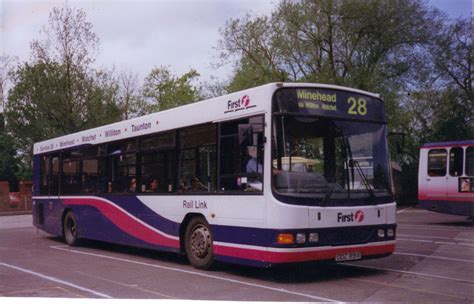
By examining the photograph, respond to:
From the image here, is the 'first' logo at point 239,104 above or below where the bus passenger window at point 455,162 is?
above

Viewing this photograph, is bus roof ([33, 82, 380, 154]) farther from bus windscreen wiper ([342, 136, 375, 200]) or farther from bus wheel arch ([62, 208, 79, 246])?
bus wheel arch ([62, 208, 79, 246])

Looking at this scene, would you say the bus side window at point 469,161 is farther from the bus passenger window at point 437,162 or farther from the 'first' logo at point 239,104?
the 'first' logo at point 239,104

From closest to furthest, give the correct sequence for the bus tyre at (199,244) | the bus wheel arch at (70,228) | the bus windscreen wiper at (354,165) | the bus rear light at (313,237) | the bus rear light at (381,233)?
the bus rear light at (313,237) → the bus windscreen wiper at (354,165) → the bus rear light at (381,233) → the bus tyre at (199,244) → the bus wheel arch at (70,228)

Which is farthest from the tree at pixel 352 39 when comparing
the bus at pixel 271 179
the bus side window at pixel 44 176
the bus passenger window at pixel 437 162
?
the bus at pixel 271 179

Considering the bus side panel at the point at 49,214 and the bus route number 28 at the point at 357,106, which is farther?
the bus side panel at the point at 49,214

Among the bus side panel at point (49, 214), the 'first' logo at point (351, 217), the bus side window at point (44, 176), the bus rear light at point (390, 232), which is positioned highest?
the bus side window at point (44, 176)

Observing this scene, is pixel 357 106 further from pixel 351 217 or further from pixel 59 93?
pixel 59 93

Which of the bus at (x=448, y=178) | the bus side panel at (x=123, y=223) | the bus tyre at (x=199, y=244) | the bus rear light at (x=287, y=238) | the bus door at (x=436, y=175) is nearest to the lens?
the bus rear light at (x=287, y=238)

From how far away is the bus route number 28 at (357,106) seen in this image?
31.5 feet

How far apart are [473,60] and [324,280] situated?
24064 millimetres

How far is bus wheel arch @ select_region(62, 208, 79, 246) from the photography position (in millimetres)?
15727

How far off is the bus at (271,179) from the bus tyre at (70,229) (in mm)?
4207

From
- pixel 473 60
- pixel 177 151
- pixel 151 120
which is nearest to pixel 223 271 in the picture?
pixel 177 151

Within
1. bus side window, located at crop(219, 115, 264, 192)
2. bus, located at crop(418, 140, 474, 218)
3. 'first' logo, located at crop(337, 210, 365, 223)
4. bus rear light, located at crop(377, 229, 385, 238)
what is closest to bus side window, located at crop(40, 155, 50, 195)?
bus side window, located at crop(219, 115, 264, 192)
